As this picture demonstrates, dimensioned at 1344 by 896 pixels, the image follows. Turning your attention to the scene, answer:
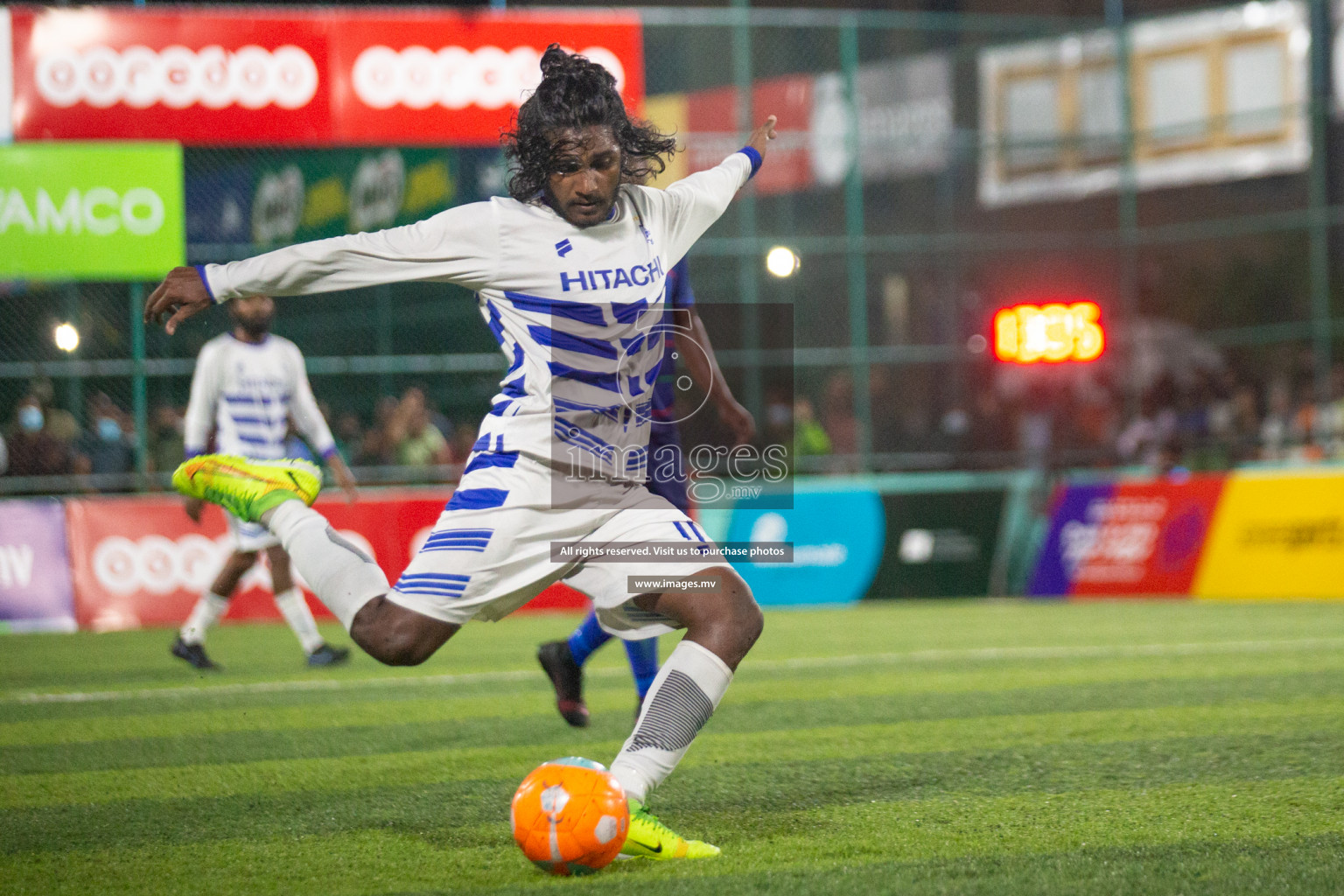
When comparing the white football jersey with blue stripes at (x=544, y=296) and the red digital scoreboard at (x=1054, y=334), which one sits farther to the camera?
the red digital scoreboard at (x=1054, y=334)

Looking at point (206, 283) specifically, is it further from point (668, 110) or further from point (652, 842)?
point (668, 110)

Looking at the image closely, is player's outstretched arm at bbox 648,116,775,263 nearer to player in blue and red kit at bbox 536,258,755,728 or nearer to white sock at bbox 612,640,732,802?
player in blue and red kit at bbox 536,258,755,728

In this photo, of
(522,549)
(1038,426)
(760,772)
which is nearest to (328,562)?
(522,549)

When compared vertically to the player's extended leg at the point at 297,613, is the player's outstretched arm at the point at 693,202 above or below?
above

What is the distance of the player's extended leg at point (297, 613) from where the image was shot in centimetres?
841

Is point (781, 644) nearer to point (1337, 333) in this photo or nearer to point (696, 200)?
point (696, 200)

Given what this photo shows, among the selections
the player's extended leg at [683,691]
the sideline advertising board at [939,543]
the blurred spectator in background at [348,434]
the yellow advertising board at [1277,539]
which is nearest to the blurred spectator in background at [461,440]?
the blurred spectator in background at [348,434]

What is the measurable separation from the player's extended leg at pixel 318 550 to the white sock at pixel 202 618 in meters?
4.18

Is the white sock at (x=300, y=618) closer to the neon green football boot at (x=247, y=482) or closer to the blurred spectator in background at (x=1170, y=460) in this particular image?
the neon green football boot at (x=247, y=482)

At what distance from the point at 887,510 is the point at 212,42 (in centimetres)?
829

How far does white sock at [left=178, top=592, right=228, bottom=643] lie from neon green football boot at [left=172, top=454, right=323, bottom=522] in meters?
4.23

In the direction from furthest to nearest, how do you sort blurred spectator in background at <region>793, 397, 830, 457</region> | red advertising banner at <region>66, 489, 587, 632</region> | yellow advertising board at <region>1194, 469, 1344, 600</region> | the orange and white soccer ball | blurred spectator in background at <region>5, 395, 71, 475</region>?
1. blurred spectator in background at <region>793, 397, 830, 457</region>
2. blurred spectator in background at <region>5, 395, 71, 475</region>
3. yellow advertising board at <region>1194, 469, 1344, 600</region>
4. red advertising banner at <region>66, 489, 587, 632</region>
5. the orange and white soccer ball

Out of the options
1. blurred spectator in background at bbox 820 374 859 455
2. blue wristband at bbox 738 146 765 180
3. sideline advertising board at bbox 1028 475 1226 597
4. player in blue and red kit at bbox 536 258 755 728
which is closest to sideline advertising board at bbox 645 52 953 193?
blurred spectator in background at bbox 820 374 859 455

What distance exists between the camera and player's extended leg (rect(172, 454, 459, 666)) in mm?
3826
